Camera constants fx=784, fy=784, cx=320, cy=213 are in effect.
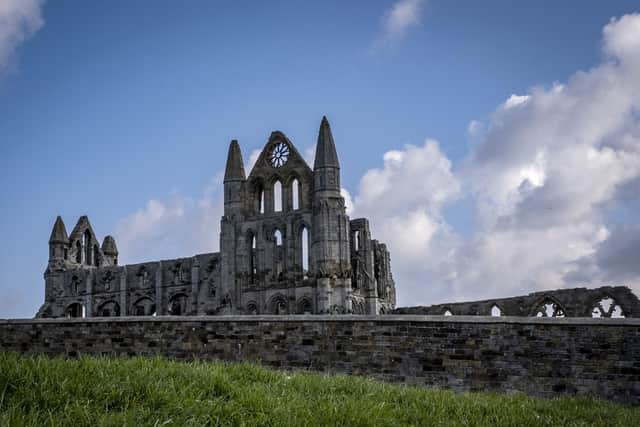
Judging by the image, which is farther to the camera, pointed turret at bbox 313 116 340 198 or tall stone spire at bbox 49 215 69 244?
tall stone spire at bbox 49 215 69 244

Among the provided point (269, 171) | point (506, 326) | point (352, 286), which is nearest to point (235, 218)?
point (269, 171)

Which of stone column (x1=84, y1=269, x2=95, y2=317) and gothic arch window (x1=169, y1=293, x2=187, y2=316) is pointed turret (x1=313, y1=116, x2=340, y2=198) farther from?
stone column (x1=84, y1=269, x2=95, y2=317)

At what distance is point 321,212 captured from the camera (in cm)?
4500

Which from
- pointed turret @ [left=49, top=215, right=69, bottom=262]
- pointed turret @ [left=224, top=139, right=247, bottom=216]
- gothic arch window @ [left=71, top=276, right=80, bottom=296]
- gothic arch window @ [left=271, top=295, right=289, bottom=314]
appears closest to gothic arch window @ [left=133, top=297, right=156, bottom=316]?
gothic arch window @ [left=71, top=276, right=80, bottom=296]

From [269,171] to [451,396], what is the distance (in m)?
38.4

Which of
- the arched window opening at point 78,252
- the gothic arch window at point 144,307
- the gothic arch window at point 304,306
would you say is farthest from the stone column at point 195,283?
the arched window opening at point 78,252

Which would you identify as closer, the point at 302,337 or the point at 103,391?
the point at 103,391

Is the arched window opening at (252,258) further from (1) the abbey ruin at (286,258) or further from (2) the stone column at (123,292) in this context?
(2) the stone column at (123,292)

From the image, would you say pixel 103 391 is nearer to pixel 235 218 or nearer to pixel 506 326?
pixel 506 326

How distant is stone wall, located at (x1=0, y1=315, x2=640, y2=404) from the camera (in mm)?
15344

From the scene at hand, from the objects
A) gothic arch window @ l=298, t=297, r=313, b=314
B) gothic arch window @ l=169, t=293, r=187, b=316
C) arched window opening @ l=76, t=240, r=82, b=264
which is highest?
arched window opening @ l=76, t=240, r=82, b=264

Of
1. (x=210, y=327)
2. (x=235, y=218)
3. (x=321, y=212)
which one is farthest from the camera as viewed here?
(x=235, y=218)

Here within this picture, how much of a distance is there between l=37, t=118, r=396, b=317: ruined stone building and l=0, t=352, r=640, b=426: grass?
3314cm

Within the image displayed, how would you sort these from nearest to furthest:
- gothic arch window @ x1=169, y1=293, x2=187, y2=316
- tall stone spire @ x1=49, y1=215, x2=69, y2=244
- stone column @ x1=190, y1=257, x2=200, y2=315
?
stone column @ x1=190, y1=257, x2=200, y2=315
gothic arch window @ x1=169, y1=293, x2=187, y2=316
tall stone spire @ x1=49, y1=215, x2=69, y2=244
